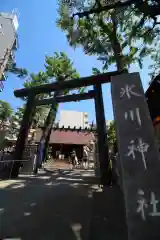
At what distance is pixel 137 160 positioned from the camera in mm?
3205

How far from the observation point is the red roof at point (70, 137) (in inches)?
835

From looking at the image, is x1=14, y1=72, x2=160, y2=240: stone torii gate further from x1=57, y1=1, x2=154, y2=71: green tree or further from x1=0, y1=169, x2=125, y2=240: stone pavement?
x1=57, y1=1, x2=154, y2=71: green tree

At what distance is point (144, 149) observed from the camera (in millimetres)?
3316

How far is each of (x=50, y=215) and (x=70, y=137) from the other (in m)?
18.4

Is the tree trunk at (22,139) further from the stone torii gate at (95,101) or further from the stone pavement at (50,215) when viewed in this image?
the stone pavement at (50,215)

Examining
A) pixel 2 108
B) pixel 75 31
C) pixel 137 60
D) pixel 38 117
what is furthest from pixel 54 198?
pixel 2 108

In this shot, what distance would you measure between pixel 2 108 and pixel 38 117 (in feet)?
25.4

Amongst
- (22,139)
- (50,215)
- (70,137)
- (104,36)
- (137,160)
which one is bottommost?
(50,215)

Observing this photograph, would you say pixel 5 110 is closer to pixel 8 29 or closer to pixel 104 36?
pixel 8 29

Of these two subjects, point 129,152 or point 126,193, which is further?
point 129,152

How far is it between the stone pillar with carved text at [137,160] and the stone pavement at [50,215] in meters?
0.63

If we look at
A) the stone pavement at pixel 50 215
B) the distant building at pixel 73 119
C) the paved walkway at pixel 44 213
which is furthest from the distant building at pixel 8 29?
the stone pavement at pixel 50 215

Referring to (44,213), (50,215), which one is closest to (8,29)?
(44,213)

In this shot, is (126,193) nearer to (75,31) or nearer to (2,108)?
(75,31)
